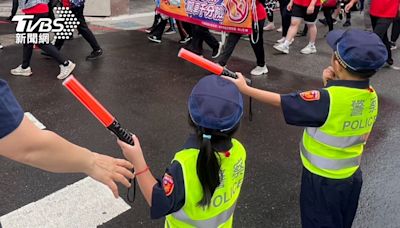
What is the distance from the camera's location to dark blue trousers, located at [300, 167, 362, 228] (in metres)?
2.17

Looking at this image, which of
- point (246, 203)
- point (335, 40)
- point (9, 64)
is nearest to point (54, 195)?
point (246, 203)

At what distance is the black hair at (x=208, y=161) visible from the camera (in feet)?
5.01

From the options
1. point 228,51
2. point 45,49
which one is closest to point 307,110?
point 228,51

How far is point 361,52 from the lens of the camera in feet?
6.38

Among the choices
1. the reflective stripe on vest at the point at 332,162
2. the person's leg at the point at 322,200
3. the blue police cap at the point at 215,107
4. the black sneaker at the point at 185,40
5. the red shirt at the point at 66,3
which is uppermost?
the blue police cap at the point at 215,107

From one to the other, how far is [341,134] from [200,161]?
0.89m

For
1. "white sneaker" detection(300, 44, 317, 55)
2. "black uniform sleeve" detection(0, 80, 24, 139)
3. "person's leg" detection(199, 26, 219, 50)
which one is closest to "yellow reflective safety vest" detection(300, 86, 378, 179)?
"black uniform sleeve" detection(0, 80, 24, 139)

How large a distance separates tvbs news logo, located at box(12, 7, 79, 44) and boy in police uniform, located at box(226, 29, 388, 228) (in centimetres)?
469

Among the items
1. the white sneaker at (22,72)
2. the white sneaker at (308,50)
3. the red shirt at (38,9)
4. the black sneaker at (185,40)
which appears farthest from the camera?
the black sneaker at (185,40)

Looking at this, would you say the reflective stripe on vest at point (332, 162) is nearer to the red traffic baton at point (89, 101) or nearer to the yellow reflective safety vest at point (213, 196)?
the yellow reflective safety vest at point (213, 196)

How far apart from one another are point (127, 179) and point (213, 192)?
1.13 feet

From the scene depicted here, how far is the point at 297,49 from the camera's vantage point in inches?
304

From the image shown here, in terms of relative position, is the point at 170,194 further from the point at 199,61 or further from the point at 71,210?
the point at 71,210

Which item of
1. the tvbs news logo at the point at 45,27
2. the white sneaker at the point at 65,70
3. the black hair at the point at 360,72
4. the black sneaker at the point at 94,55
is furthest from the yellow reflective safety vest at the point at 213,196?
the black sneaker at the point at 94,55
